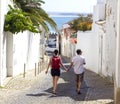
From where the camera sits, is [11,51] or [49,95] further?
[11,51]

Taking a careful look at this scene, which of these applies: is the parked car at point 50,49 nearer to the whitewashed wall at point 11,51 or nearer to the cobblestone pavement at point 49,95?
the whitewashed wall at point 11,51

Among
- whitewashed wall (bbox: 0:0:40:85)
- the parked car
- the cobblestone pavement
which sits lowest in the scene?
the parked car

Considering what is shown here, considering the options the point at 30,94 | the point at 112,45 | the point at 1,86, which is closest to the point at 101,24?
the point at 112,45

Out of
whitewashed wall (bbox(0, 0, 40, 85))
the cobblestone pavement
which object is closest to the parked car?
whitewashed wall (bbox(0, 0, 40, 85))

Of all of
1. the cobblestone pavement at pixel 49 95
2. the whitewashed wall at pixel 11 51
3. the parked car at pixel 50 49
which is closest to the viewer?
the cobblestone pavement at pixel 49 95

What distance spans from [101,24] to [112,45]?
17.3ft

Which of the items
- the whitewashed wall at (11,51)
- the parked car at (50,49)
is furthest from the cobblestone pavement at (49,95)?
the parked car at (50,49)

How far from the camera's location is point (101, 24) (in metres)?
27.1

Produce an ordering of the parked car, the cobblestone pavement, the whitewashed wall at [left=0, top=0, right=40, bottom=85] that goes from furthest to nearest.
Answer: the parked car
the whitewashed wall at [left=0, top=0, right=40, bottom=85]
the cobblestone pavement

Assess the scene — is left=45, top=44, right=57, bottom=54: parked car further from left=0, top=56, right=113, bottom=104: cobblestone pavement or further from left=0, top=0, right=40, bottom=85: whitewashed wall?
left=0, top=56, right=113, bottom=104: cobblestone pavement

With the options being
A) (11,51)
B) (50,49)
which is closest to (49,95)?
(11,51)

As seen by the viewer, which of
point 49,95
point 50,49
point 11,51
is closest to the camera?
point 49,95

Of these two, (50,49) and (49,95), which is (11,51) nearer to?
(49,95)

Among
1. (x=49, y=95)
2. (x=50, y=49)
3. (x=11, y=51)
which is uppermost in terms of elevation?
(x=11, y=51)
